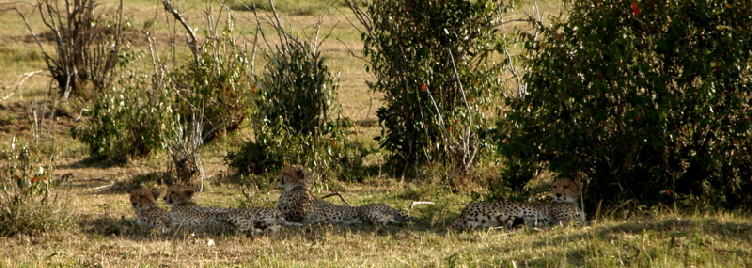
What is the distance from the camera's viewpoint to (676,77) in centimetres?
737

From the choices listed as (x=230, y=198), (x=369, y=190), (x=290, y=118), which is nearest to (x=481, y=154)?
(x=369, y=190)

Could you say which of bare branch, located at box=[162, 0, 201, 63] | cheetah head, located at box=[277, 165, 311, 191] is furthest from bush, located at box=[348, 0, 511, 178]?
bare branch, located at box=[162, 0, 201, 63]

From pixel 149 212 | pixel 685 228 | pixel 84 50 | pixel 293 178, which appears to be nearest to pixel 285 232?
pixel 293 178

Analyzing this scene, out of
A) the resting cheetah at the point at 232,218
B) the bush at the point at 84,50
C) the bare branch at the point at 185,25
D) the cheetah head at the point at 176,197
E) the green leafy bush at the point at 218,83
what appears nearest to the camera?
the resting cheetah at the point at 232,218

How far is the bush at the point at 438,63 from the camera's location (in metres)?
10.1

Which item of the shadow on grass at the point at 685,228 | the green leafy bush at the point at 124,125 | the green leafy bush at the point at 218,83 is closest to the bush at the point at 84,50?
the green leafy bush at the point at 218,83

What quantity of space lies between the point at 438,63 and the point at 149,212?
4160 mm

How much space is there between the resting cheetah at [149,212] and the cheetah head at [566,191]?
330cm

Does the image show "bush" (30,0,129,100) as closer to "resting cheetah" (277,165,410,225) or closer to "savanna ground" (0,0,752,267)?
"savanna ground" (0,0,752,267)

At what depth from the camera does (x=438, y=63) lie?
1020cm

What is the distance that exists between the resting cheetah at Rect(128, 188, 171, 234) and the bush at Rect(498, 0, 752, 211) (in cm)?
300

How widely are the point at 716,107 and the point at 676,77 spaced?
0.42 metres

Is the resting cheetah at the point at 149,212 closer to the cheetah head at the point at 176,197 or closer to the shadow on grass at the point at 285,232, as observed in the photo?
the shadow on grass at the point at 285,232

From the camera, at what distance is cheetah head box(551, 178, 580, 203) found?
7.38 m
